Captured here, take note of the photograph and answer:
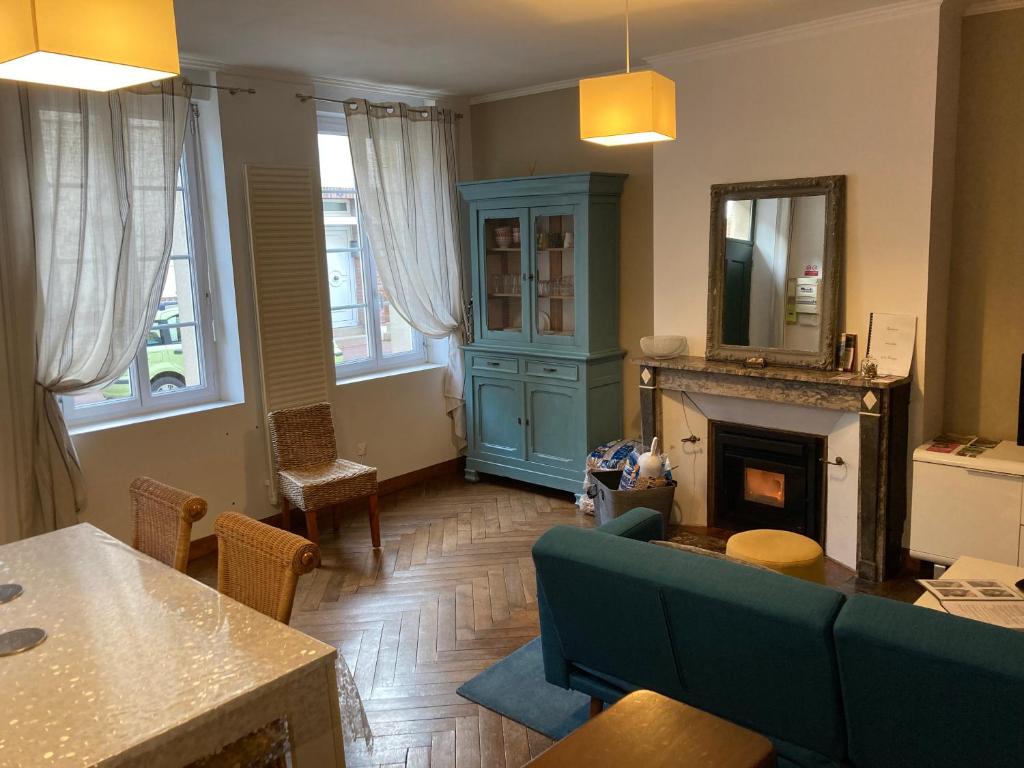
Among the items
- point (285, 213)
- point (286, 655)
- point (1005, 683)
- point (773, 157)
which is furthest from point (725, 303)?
point (286, 655)

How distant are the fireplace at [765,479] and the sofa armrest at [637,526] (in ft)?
4.74

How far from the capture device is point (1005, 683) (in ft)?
5.53

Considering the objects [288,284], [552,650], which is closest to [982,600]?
[552,650]

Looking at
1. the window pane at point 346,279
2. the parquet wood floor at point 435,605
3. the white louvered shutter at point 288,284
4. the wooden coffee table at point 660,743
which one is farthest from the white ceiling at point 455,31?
the wooden coffee table at point 660,743

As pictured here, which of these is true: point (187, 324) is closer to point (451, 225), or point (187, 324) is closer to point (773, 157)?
point (451, 225)

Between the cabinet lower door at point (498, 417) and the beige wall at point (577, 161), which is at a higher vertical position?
the beige wall at point (577, 161)

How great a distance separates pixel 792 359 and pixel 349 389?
2590mm

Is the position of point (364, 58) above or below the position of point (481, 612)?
above

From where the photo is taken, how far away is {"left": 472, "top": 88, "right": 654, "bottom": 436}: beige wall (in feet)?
16.3

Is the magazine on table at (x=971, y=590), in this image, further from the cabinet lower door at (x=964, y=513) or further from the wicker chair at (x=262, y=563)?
the wicker chair at (x=262, y=563)

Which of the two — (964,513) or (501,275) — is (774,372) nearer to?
(964,513)

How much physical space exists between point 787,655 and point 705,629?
218 mm

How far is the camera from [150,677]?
5.57 feet

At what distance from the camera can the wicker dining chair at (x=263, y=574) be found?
171cm
